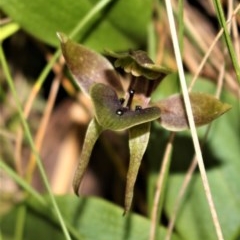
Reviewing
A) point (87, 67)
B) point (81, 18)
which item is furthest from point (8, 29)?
point (87, 67)

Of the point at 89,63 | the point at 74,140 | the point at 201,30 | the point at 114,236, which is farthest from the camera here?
the point at 74,140

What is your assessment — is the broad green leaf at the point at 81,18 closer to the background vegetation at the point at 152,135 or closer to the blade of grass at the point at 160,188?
the background vegetation at the point at 152,135

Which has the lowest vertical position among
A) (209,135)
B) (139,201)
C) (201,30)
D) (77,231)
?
(139,201)

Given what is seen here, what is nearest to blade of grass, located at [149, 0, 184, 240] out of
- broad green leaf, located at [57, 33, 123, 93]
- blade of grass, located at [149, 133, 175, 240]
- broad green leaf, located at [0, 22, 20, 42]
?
blade of grass, located at [149, 133, 175, 240]

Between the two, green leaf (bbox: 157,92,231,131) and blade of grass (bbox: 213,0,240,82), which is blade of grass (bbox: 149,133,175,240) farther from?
blade of grass (bbox: 213,0,240,82)

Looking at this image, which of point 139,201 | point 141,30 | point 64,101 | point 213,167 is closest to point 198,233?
point 213,167

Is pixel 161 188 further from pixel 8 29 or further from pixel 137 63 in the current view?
pixel 8 29

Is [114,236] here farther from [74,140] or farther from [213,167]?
[74,140]
